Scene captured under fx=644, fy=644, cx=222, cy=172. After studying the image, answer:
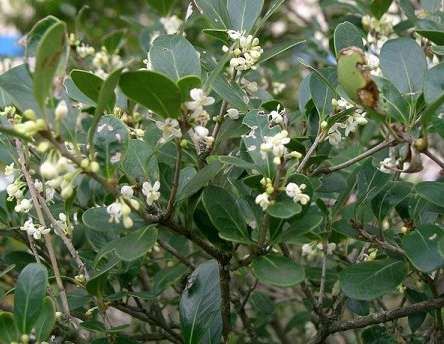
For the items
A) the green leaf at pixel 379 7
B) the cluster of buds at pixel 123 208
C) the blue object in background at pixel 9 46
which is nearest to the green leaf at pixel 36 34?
the cluster of buds at pixel 123 208

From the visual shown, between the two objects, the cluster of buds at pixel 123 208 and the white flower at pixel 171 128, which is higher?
the white flower at pixel 171 128

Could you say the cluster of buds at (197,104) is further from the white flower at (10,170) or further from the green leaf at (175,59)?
the white flower at (10,170)

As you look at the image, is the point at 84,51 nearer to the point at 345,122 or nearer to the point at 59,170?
the point at 345,122

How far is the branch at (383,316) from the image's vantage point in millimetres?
1167

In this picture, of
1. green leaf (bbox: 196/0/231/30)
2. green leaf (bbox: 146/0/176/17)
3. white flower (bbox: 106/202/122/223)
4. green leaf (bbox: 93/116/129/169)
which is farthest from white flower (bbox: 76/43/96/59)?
white flower (bbox: 106/202/122/223)

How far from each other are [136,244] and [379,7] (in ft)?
3.27

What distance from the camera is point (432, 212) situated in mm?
1280

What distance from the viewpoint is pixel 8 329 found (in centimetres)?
108

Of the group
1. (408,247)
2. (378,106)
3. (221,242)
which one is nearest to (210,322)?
(221,242)

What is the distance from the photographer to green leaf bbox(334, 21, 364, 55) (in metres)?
1.18

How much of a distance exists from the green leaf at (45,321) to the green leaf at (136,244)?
139 millimetres

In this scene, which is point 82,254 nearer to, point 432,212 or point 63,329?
point 63,329

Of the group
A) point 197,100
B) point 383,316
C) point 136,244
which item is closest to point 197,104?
point 197,100

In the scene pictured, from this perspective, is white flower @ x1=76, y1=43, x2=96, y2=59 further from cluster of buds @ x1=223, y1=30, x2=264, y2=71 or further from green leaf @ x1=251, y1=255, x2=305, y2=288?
green leaf @ x1=251, y1=255, x2=305, y2=288
